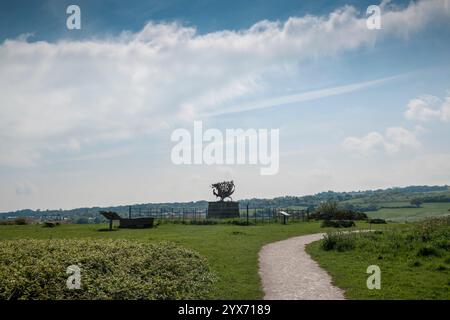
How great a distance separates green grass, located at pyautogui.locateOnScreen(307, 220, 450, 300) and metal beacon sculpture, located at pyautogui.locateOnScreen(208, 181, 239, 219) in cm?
3899

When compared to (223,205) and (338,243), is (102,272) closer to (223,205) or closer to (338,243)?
(338,243)

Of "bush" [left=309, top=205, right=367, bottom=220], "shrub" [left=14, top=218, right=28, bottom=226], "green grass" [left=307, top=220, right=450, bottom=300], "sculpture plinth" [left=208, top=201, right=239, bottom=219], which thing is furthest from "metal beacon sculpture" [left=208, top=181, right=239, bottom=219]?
"green grass" [left=307, top=220, right=450, bottom=300]

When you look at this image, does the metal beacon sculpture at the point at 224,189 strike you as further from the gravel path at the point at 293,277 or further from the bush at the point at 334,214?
the gravel path at the point at 293,277

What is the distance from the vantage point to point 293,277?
18.2 metres

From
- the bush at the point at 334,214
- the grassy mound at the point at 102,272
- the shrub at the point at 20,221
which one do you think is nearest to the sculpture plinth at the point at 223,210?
the bush at the point at 334,214

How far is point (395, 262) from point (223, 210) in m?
47.9

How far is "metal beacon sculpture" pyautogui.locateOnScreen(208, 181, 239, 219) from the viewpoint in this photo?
67875 millimetres

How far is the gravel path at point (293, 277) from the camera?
14938 millimetres

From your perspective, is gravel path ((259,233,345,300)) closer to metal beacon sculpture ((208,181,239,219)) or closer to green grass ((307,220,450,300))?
green grass ((307,220,450,300))

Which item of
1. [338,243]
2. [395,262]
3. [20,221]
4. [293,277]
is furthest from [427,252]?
[20,221]

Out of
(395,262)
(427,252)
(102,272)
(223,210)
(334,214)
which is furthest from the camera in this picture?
(223,210)

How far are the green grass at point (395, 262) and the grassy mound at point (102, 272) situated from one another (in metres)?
6.44
